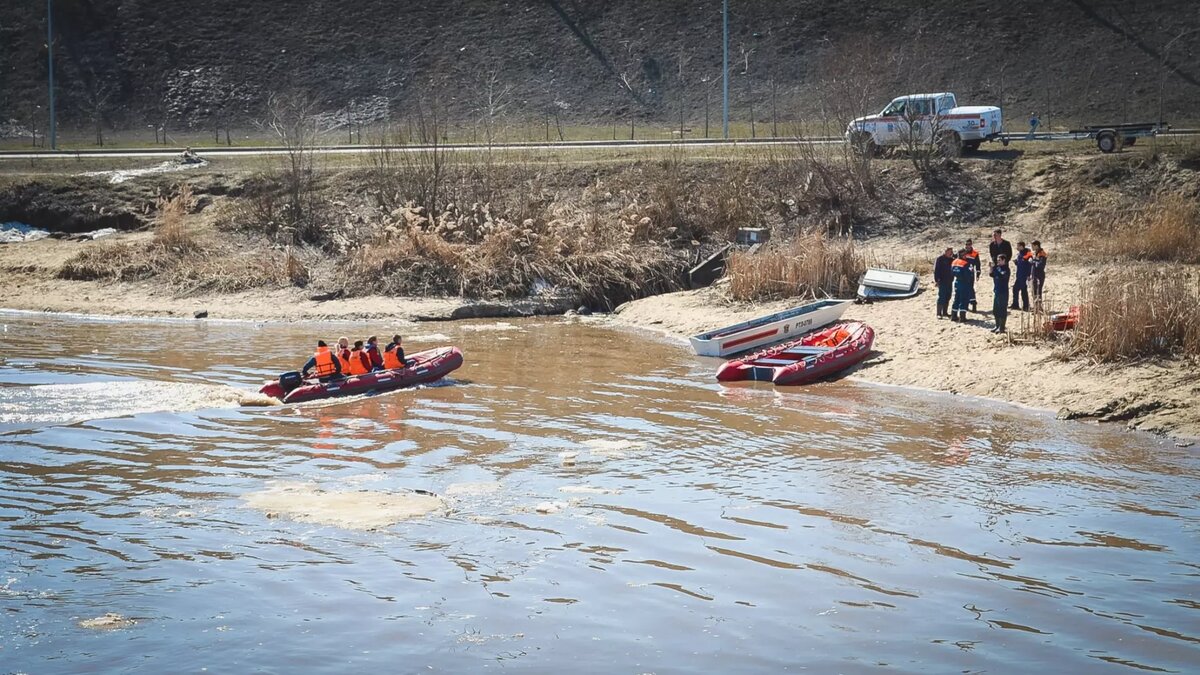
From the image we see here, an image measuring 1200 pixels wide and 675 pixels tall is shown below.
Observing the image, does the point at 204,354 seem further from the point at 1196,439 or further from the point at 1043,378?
the point at 1196,439

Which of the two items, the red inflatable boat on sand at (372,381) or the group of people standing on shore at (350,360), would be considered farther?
the group of people standing on shore at (350,360)

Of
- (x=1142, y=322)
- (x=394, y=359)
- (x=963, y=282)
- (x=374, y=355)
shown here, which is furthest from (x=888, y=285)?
(x=374, y=355)

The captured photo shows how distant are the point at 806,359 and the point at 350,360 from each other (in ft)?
25.8

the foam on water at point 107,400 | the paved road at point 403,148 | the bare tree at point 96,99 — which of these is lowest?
the foam on water at point 107,400

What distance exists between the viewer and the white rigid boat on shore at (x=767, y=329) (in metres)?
22.3

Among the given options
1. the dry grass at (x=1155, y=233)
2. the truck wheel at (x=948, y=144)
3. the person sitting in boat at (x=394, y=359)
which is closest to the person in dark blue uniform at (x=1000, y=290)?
the dry grass at (x=1155, y=233)

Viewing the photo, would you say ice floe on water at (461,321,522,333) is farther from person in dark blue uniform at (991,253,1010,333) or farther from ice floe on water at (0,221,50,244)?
ice floe on water at (0,221,50,244)

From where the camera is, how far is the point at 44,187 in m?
35.4

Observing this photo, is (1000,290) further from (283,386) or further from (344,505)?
(344,505)

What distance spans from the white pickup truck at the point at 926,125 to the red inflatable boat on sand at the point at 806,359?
466 inches

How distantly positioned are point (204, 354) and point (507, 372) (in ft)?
20.6

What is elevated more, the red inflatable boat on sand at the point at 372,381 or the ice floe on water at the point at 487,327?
the ice floe on water at the point at 487,327

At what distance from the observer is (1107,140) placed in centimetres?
3288

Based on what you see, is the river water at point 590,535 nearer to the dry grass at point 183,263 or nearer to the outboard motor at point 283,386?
the outboard motor at point 283,386
